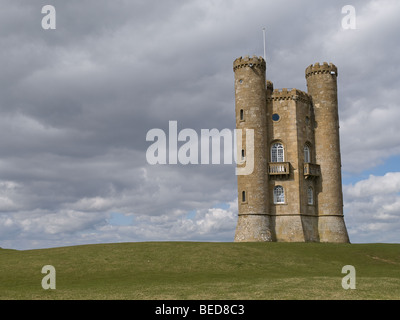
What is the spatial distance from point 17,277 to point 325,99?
45.6m

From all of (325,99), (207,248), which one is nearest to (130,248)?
(207,248)

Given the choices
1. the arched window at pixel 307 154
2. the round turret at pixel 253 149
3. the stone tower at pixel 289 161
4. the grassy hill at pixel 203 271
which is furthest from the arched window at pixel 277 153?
the grassy hill at pixel 203 271

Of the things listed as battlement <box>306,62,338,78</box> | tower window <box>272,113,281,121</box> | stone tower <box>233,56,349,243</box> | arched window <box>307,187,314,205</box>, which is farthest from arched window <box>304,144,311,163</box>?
battlement <box>306,62,338,78</box>

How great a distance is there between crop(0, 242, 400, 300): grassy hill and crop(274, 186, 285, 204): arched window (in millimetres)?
11214

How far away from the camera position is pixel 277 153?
199 ft

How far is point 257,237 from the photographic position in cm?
5625

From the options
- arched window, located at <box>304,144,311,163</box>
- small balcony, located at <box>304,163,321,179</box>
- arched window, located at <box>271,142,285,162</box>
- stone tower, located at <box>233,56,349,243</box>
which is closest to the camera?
stone tower, located at <box>233,56,349,243</box>

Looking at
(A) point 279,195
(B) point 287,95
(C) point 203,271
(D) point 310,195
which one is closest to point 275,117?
(B) point 287,95

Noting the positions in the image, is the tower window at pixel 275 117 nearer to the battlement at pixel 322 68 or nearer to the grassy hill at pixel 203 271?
the battlement at pixel 322 68

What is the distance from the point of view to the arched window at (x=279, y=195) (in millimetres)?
59562

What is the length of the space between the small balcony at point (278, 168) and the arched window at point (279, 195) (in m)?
2.02

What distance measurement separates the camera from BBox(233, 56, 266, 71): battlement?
60.1m

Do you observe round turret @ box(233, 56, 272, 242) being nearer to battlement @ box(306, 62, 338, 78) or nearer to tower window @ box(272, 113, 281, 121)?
tower window @ box(272, 113, 281, 121)
